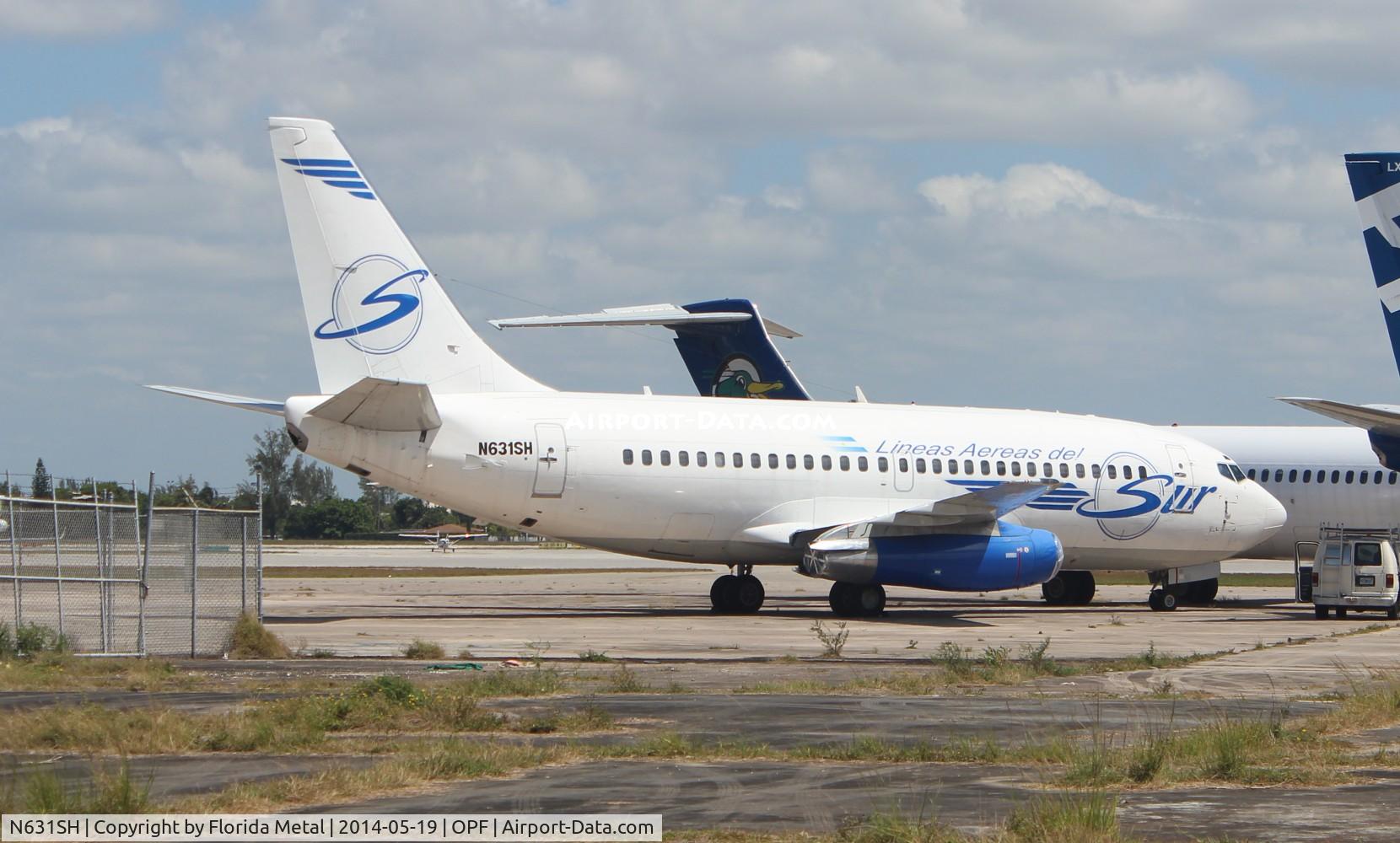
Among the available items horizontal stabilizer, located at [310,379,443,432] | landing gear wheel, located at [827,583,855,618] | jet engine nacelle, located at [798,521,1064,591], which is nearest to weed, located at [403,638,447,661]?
horizontal stabilizer, located at [310,379,443,432]

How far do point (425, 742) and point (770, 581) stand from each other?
3559cm

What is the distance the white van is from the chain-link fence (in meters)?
19.4

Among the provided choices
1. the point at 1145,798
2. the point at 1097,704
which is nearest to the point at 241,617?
the point at 1097,704

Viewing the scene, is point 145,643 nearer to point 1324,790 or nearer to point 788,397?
point 1324,790

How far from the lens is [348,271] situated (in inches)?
1004

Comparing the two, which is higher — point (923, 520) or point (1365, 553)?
point (923, 520)

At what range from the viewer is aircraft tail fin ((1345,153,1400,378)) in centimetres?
2442

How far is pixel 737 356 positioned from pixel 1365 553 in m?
14.4

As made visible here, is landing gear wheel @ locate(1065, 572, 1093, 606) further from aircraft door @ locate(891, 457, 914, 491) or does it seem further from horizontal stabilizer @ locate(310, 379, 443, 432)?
horizontal stabilizer @ locate(310, 379, 443, 432)

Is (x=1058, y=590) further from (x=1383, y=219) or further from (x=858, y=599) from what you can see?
(x=1383, y=219)

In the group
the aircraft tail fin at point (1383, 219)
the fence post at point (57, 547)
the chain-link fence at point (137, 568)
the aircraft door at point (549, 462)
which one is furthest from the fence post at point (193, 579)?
the aircraft tail fin at point (1383, 219)

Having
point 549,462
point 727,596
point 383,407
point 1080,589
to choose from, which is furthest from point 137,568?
point 1080,589

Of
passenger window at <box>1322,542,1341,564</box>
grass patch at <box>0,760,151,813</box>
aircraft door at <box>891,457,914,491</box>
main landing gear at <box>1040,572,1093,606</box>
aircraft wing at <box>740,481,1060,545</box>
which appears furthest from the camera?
main landing gear at <box>1040,572,1093,606</box>

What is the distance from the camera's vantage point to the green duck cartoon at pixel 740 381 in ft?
122
